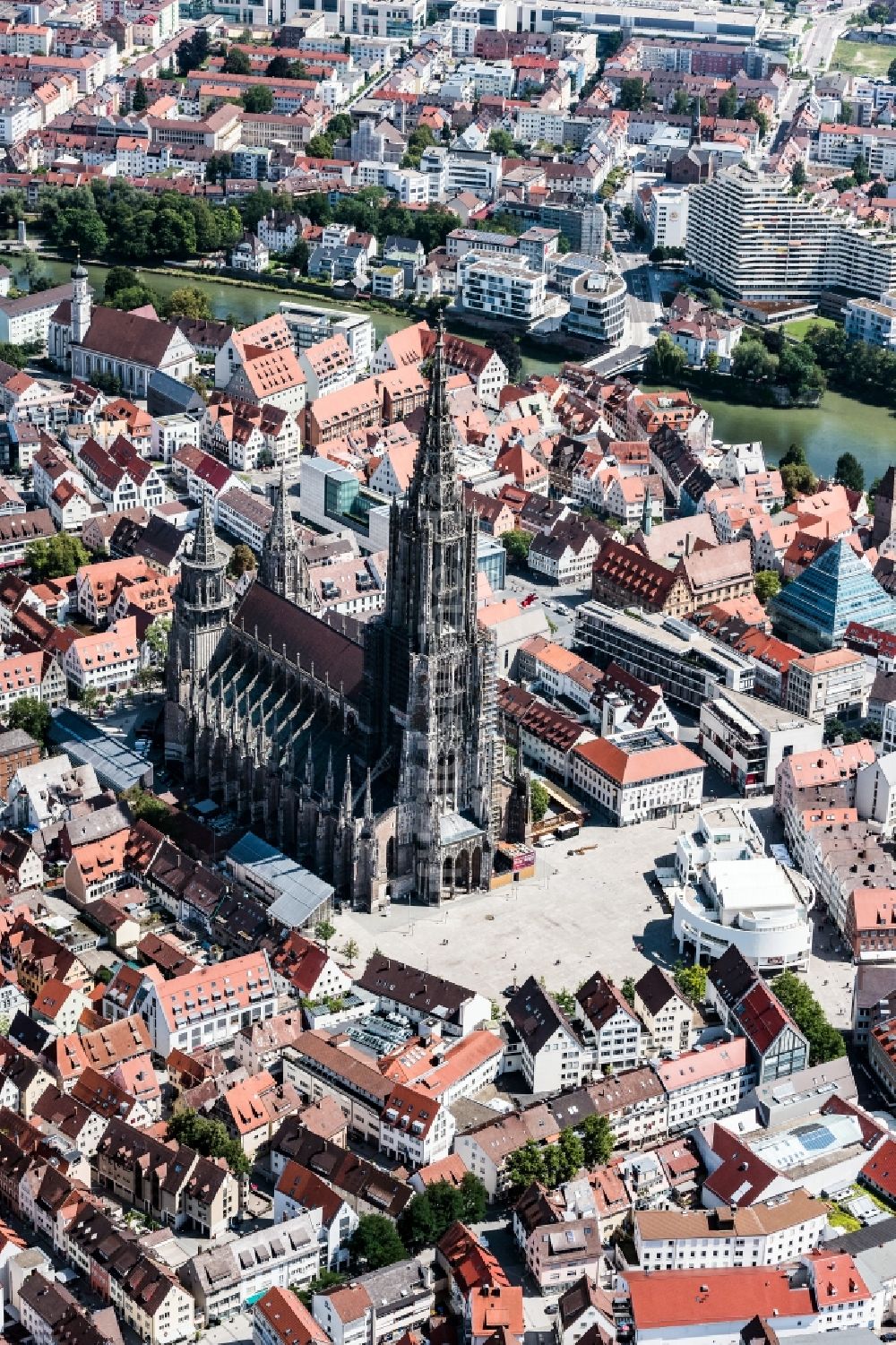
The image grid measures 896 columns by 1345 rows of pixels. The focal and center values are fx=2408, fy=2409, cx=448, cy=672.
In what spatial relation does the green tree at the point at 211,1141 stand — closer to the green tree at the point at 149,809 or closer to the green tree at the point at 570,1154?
the green tree at the point at 570,1154

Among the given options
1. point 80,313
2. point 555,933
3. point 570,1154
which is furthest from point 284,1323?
point 80,313

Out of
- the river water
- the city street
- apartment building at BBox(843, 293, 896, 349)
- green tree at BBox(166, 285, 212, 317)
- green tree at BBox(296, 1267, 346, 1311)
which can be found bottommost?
green tree at BBox(296, 1267, 346, 1311)

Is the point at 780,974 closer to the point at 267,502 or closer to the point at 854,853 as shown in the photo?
the point at 854,853

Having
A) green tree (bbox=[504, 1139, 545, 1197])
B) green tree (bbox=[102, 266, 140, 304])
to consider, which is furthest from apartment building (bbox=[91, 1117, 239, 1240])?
green tree (bbox=[102, 266, 140, 304])

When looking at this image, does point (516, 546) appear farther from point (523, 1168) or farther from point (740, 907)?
point (523, 1168)

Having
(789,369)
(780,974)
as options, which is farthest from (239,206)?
(780,974)

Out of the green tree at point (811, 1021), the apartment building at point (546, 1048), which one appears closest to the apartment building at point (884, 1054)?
the green tree at point (811, 1021)

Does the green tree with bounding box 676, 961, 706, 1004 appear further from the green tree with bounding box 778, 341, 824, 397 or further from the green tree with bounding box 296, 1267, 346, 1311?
the green tree with bounding box 778, 341, 824, 397
